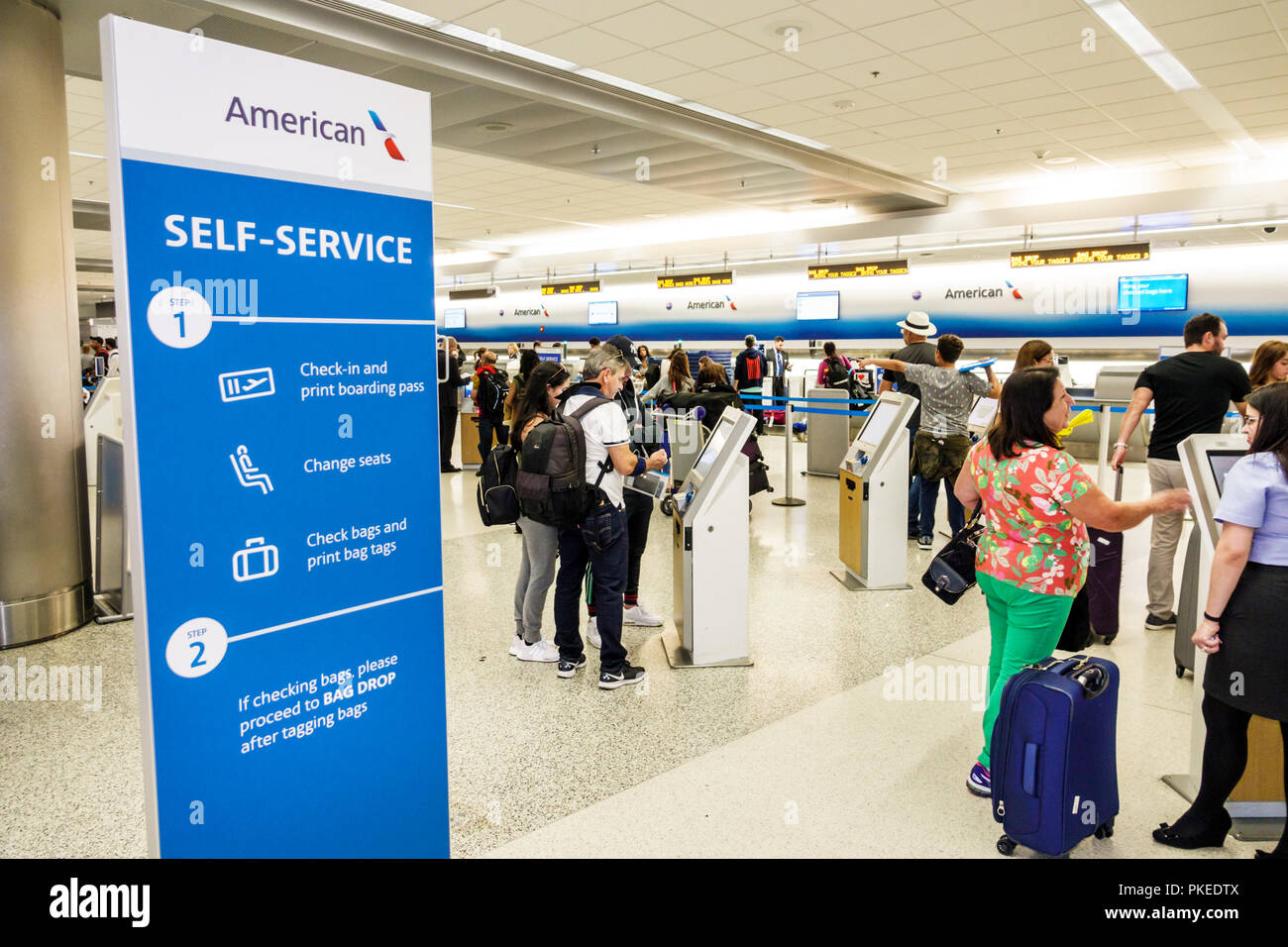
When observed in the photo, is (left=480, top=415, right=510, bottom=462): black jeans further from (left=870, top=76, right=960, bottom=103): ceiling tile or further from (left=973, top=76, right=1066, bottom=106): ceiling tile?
(left=973, top=76, right=1066, bottom=106): ceiling tile

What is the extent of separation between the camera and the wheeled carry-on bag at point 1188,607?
12.5 ft

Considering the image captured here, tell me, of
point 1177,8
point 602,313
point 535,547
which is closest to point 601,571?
point 535,547

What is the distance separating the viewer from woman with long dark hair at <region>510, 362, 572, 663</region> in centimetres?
419

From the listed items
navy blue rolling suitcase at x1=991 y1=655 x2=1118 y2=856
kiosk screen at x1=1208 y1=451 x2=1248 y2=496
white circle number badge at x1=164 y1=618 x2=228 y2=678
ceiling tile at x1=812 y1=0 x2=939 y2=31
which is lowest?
navy blue rolling suitcase at x1=991 y1=655 x2=1118 y2=856

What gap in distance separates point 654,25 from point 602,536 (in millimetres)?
3736

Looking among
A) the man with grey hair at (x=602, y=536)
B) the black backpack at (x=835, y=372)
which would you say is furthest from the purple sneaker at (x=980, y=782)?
the black backpack at (x=835, y=372)

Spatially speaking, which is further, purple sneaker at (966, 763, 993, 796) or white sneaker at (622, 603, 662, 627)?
white sneaker at (622, 603, 662, 627)

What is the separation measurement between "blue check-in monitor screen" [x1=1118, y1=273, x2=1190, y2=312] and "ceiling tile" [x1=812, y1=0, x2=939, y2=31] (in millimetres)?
8777

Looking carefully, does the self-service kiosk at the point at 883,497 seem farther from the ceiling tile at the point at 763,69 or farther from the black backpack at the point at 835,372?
the black backpack at the point at 835,372

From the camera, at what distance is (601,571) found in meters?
4.15

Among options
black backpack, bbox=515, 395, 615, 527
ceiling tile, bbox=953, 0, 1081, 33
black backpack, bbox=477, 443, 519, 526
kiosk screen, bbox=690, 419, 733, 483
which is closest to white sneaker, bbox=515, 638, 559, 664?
black backpack, bbox=477, 443, 519, 526

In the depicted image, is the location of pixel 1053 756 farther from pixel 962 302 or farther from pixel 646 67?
pixel 962 302

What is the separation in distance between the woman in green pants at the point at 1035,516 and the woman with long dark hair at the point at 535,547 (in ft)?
6.52

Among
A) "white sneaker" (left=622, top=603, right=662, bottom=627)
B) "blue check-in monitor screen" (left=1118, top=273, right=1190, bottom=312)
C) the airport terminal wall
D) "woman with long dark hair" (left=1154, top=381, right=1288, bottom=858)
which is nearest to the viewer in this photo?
"woman with long dark hair" (left=1154, top=381, right=1288, bottom=858)
